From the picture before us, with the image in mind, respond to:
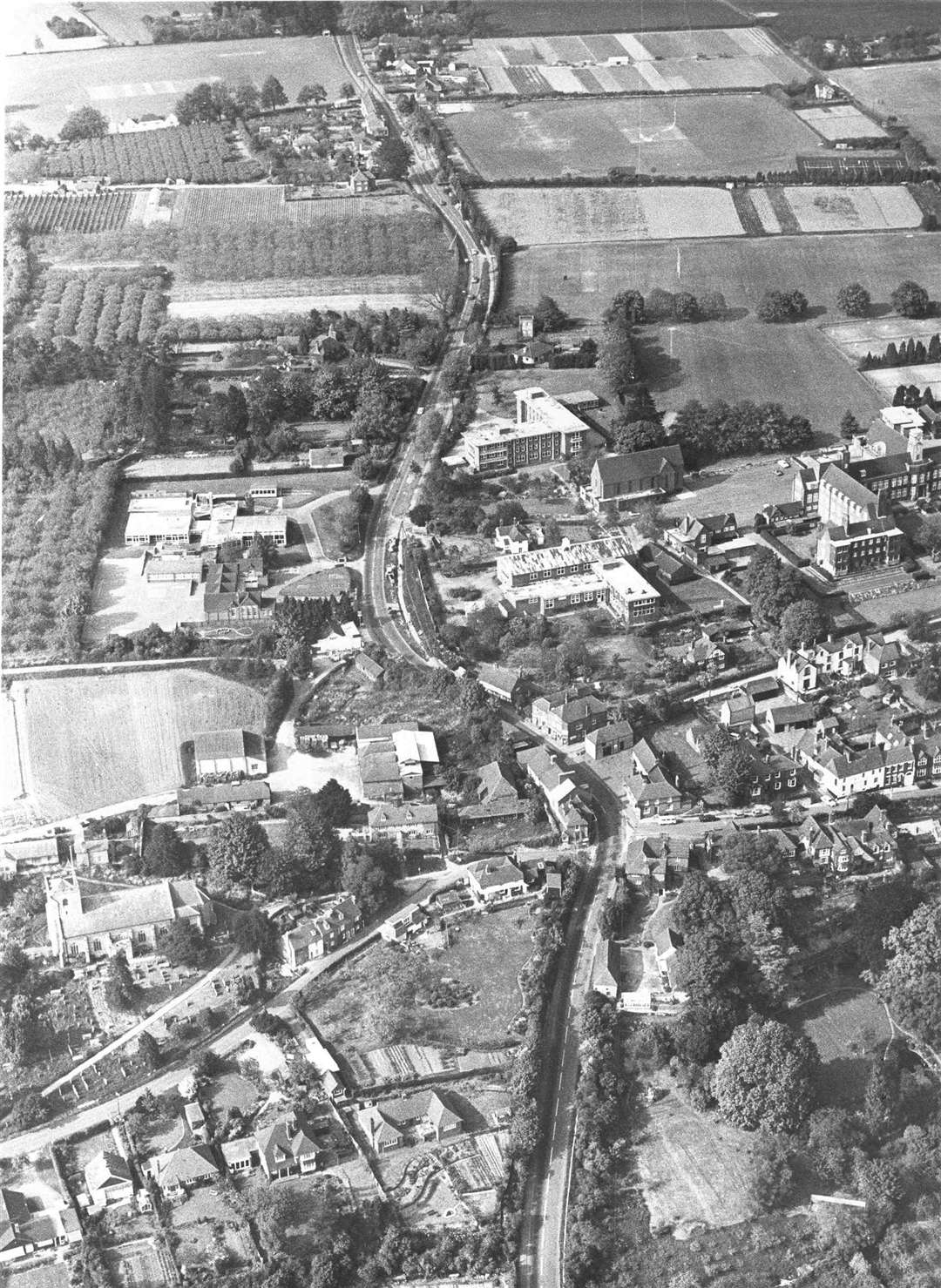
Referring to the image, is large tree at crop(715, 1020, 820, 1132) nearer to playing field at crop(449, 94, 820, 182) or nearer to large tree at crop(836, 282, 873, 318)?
large tree at crop(836, 282, 873, 318)

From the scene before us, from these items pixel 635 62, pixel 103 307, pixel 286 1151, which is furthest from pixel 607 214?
pixel 286 1151

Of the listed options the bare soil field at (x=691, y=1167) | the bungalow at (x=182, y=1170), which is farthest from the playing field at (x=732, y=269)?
the bungalow at (x=182, y=1170)

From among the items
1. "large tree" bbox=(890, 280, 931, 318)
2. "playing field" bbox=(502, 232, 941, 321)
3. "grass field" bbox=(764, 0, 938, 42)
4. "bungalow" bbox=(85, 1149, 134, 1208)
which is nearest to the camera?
"bungalow" bbox=(85, 1149, 134, 1208)

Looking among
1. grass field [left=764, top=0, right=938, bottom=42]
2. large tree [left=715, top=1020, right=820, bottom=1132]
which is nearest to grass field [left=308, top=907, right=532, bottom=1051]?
large tree [left=715, top=1020, right=820, bottom=1132]

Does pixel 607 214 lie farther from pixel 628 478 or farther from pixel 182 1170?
pixel 182 1170

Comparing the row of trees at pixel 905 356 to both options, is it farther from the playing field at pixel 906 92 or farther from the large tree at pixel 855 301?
the playing field at pixel 906 92

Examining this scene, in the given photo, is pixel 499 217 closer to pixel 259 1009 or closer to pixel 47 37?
pixel 47 37
